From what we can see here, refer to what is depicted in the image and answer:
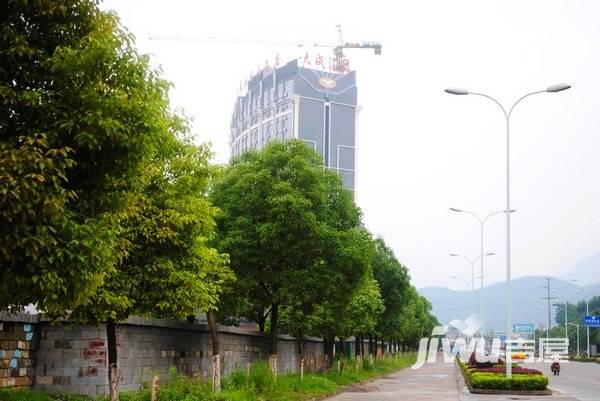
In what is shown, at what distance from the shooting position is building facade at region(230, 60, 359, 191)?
153250 mm

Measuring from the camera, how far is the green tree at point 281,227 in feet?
74.1

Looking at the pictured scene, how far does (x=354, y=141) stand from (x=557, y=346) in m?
60.1

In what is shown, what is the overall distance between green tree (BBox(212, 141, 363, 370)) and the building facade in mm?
126514

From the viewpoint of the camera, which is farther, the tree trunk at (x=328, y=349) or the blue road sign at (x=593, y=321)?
the blue road sign at (x=593, y=321)

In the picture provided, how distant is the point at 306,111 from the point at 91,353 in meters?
141

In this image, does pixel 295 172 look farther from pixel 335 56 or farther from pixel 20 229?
pixel 335 56

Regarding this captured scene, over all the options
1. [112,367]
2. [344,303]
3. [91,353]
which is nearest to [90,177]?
[112,367]

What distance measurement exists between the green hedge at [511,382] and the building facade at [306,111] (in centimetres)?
12297

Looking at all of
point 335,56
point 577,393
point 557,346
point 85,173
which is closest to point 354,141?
point 335,56

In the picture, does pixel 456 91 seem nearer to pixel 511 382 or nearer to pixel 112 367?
pixel 511 382

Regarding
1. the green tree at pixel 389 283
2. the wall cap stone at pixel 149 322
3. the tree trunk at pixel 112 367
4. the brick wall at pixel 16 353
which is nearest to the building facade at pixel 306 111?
the green tree at pixel 389 283

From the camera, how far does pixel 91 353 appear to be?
49.3ft

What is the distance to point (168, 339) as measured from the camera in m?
19.1

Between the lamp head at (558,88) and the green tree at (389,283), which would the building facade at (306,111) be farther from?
the lamp head at (558,88)
